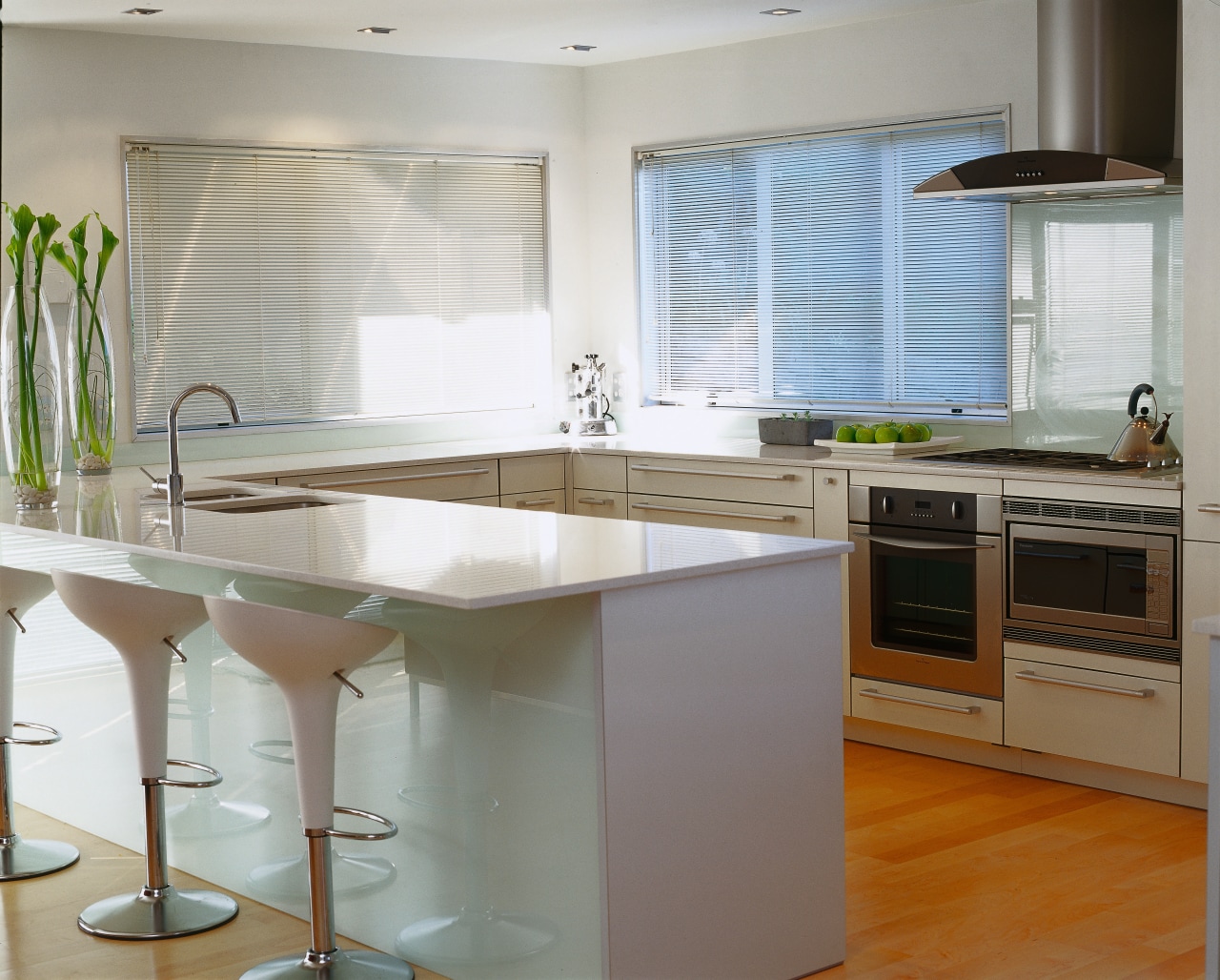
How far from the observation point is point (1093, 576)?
14.4ft

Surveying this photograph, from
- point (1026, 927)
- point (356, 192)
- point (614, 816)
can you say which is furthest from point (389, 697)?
point (356, 192)

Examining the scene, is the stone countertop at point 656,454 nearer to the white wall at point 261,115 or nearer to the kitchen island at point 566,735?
the white wall at point 261,115

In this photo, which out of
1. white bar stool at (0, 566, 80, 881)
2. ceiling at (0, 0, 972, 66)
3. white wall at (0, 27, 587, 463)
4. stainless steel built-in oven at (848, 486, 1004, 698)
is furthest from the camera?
white wall at (0, 27, 587, 463)

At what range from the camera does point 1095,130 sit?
459 cm

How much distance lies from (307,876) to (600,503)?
102 inches

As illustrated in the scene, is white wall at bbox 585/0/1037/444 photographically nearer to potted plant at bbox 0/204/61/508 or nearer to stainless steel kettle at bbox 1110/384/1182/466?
stainless steel kettle at bbox 1110/384/1182/466

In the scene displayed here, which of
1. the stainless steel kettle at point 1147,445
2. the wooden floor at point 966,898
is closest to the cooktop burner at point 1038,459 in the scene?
the stainless steel kettle at point 1147,445

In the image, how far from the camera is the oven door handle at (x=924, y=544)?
4.66m

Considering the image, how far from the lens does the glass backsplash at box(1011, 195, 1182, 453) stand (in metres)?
4.79

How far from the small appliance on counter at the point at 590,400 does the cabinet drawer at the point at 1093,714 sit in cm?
242

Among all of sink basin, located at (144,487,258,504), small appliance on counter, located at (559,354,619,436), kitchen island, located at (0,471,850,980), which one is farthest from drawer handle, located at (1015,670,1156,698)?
small appliance on counter, located at (559,354,619,436)

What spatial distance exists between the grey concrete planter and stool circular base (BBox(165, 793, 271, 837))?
265 cm

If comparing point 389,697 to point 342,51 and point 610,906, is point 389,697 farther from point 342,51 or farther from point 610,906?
point 342,51

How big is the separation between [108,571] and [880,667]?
2515 mm
